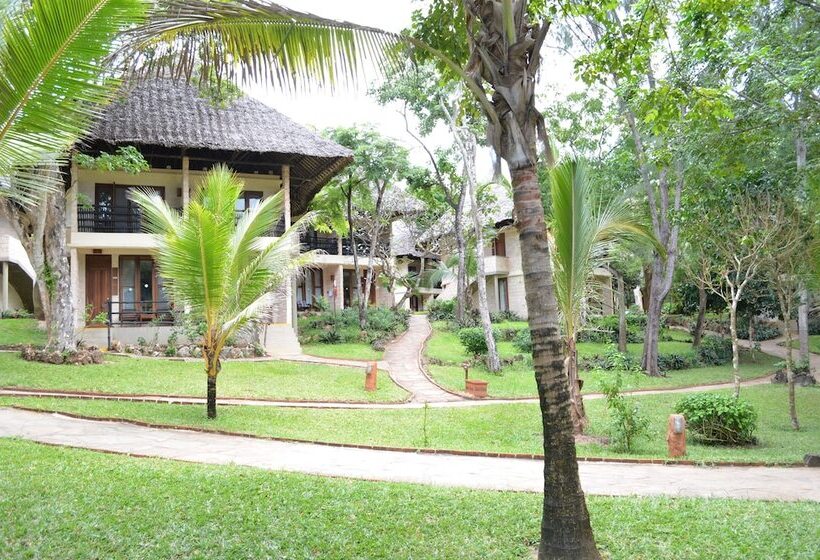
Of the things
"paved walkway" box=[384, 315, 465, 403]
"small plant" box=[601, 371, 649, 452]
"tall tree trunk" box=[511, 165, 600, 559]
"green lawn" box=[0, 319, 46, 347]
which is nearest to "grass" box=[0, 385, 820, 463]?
"small plant" box=[601, 371, 649, 452]

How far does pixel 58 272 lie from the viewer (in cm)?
1413

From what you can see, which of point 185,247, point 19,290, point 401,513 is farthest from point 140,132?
point 401,513

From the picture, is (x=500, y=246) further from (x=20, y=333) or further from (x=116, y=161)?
(x=20, y=333)

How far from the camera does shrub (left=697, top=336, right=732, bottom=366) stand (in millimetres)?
21359

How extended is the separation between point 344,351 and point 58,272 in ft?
26.4

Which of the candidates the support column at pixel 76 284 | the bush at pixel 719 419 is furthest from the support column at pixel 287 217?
the bush at pixel 719 419

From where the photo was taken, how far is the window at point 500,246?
2962 cm

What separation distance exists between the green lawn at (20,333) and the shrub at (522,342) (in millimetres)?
14248

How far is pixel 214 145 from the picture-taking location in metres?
17.6

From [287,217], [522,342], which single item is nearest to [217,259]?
[287,217]

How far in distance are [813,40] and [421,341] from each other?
49.3 feet

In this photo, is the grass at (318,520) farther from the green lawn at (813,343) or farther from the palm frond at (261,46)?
the green lawn at (813,343)

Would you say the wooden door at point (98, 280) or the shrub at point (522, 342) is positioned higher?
the wooden door at point (98, 280)

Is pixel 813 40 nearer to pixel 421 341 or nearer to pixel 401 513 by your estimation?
pixel 401 513
